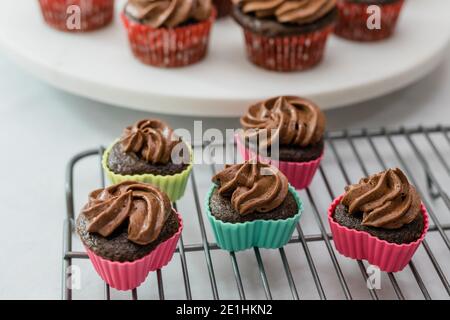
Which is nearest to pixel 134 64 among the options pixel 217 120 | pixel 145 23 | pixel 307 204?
pixel 145 23

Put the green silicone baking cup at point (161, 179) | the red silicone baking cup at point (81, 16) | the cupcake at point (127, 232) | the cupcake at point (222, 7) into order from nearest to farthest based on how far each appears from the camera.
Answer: the cupcake at point (127, 232) → the green silicone baking cup at point (161, 179) → the red silicone baking cup at point (81, 16) → the cupcake at point (222, 7)

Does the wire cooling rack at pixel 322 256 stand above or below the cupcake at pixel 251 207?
below

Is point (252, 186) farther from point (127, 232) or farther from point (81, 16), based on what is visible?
point (81, 16)

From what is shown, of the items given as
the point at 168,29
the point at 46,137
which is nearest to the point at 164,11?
the point at 168,29

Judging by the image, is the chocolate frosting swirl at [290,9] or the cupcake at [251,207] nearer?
the cupcake at [251,207]

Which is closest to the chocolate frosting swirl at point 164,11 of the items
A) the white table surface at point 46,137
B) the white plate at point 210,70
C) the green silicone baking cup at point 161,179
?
the white plate at point 210,70

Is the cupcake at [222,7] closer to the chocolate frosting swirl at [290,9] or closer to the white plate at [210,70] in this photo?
the white plate at [210,70]

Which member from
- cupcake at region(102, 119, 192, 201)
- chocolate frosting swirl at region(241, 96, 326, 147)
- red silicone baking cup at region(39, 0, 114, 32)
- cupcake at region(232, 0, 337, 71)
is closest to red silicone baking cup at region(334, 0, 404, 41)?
cupcake at region(232, 0, 337, 71)
